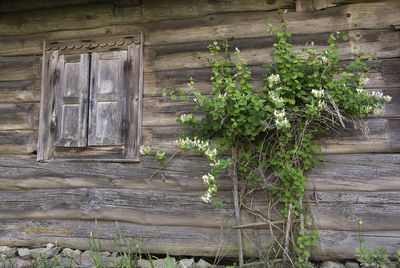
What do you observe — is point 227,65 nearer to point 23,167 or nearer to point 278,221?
point 278,221

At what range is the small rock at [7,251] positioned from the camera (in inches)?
137

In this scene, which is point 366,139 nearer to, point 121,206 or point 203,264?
point 203,264

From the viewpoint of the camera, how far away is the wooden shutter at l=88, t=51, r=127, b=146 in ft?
11.6

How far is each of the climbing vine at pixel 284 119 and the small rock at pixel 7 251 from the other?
6.11 feet

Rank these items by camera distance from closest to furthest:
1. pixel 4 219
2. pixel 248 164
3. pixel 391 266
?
pixel 391 266
pixel 248 164
pixel 4 219

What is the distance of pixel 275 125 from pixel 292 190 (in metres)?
0.60

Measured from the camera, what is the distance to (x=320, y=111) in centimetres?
295

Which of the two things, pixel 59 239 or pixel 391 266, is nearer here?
pixel 391 266

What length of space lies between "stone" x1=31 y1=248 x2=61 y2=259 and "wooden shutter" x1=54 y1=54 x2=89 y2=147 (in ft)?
3.44

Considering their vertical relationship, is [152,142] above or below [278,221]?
above

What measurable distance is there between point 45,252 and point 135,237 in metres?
0.91

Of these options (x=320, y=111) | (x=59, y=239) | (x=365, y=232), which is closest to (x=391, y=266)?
(x=365, y=232)

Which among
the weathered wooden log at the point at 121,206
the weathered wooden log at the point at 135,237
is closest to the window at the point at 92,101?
the weathered wooden log at the point at 121,206

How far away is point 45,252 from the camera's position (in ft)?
11.2
